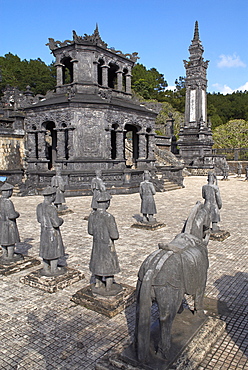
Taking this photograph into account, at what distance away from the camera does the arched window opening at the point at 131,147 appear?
2716 centimetres

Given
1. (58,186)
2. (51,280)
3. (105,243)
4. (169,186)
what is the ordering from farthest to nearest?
1. (169,186)
2. (58,186)
3. (51,280)
4. (105,243)

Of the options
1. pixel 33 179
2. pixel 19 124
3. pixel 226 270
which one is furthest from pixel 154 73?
pixel 226 270

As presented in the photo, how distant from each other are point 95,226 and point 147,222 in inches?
221

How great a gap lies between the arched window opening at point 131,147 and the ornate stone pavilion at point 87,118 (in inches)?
67.4

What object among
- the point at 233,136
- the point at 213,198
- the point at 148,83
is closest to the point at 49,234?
the point at 213,198

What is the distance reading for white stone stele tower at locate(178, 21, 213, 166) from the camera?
117 feet

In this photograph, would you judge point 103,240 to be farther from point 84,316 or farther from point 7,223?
point 7,223

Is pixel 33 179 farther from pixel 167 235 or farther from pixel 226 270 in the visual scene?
pixel 226 270

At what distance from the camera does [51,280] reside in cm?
602

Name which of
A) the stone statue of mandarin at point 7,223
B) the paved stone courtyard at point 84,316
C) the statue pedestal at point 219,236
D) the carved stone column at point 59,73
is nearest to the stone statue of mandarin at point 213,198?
the statue pedestal at point 219,236

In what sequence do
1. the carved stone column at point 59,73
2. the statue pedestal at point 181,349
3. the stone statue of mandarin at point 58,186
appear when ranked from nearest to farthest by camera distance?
the statue pedestal at point 181,349, the stone statue of mandarin at point 58,186, the carved stone column at point 59,73

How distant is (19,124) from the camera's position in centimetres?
2823

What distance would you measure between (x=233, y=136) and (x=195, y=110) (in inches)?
461

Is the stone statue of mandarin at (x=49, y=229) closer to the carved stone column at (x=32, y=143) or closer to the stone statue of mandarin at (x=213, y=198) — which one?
the stone statue of mandarin at (x=213, y=198)
